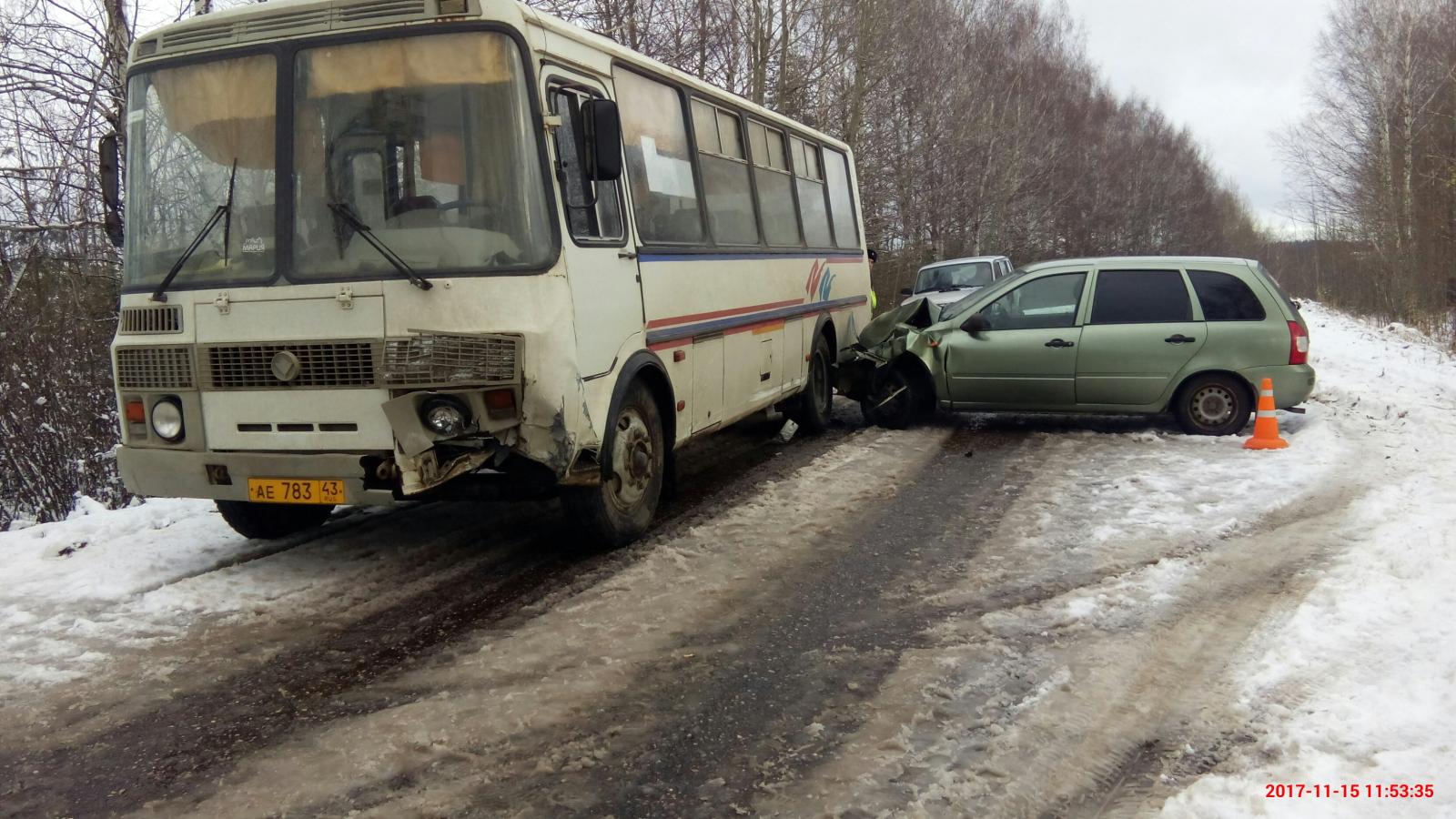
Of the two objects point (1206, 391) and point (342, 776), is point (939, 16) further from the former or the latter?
point (342, 776)

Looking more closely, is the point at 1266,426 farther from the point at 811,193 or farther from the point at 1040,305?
the point at 811,193

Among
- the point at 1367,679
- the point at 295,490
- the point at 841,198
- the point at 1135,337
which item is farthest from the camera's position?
the point at 841,198

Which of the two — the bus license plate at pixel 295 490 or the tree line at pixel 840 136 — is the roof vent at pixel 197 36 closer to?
the bus license plate at pixel 295 490

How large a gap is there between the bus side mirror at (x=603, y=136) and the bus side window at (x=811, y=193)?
15.3ft

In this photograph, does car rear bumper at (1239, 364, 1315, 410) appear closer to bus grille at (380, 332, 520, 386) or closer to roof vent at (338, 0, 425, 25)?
bus grille at (380, 332, 520, 386)

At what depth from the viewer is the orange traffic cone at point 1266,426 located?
29.0 ft

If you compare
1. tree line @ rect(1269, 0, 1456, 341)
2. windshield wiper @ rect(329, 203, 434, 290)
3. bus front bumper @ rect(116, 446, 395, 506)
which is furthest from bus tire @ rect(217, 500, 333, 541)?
tree line @ rect(1269, 0, 1456, 341)

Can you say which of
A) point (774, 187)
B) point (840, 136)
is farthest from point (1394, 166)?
point (774, 187)

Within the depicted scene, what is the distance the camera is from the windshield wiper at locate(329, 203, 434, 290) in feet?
16.8

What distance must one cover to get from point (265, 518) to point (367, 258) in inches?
85.2

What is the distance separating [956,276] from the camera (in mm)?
18891

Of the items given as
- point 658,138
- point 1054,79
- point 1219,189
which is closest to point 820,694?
point 658,138

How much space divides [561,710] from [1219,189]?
103 m

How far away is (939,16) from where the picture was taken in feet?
114
